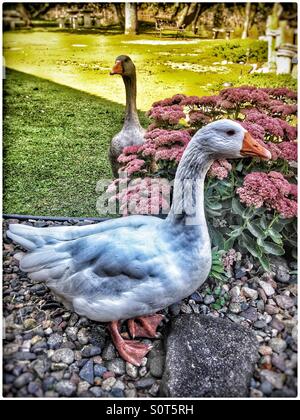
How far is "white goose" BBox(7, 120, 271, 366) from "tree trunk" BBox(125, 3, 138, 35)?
0.79 m

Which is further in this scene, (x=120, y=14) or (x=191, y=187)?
(x=120, y=14)

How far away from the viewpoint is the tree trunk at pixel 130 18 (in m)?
1.76

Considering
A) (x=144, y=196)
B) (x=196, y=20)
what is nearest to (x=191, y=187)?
(x=144, y=196)

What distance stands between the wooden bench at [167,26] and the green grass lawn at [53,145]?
415 mm

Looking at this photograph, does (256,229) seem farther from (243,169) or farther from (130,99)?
(130,99)

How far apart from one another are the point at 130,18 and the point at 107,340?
4.56 ft

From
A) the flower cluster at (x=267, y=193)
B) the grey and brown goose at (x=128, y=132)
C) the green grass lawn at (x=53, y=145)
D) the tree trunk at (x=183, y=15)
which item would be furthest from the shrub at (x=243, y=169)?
the tree trunk at (x=183, y=15)

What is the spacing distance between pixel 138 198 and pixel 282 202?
602mm

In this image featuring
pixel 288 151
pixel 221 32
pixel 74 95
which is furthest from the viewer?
pixel 74 95

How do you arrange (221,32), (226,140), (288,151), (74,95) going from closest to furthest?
(226,140) → (288,151) → (221,32) → (74,95)

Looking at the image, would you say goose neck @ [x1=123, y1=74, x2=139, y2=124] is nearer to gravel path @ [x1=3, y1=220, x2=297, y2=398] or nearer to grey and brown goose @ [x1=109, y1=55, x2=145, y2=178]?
grey and brown goose @ [x1=109, y1=55, x2=145, y2=178]

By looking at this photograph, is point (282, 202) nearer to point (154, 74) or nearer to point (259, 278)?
A: point (259, 278)

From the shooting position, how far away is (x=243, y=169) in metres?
1.82

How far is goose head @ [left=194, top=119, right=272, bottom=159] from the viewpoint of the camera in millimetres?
1286
